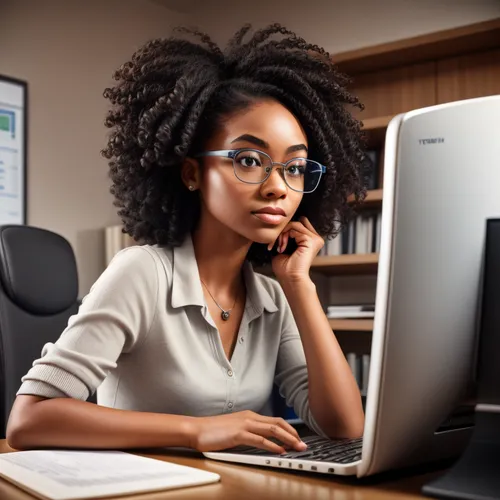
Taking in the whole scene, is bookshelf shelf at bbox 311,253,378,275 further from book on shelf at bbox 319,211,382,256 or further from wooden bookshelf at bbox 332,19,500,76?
wooden bookshelf at bbox 332,19,500,76

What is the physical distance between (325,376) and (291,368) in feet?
0.58

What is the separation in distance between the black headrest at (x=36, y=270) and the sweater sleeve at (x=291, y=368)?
652 mm

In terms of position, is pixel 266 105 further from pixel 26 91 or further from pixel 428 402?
pixel 26 91

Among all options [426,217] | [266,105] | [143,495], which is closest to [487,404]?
[426,217]

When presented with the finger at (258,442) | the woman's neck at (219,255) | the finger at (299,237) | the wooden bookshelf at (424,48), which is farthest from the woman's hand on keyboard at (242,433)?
the wooden bookshelf at (424,48)

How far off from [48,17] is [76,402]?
3124mm

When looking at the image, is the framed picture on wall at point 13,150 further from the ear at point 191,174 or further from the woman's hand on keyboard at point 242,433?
the woman's hand on keyboard at point 242,433

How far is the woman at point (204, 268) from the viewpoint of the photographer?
3.28 feet

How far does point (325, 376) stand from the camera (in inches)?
46.7

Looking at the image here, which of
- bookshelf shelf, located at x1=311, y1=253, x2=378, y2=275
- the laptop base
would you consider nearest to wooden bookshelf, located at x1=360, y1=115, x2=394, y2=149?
bookshelf shelf, located at x1=311, y1=253, x2=378, y2=275

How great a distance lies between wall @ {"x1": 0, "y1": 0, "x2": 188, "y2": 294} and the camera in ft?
11.5

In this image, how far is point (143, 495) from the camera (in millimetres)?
673

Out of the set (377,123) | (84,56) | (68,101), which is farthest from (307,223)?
(84,56)

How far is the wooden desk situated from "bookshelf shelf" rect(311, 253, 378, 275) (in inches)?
88.3
